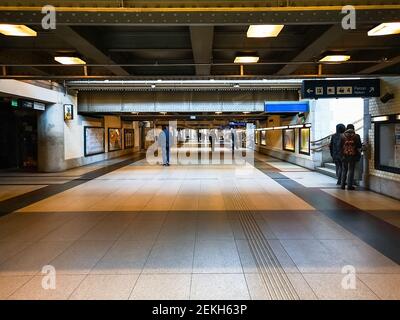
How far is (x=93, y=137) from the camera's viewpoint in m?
19.1

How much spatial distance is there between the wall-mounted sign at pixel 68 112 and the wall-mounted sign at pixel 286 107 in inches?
313

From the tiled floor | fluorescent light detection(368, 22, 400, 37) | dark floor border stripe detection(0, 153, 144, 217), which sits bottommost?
the tiled floor

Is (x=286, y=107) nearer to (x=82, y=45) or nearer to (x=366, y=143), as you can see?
(x=366, y=143)

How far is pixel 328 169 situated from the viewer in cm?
1308

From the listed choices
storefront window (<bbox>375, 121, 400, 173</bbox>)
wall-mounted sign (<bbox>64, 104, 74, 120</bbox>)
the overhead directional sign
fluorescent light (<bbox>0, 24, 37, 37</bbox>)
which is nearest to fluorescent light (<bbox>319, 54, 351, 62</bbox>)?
the overhead directional sign

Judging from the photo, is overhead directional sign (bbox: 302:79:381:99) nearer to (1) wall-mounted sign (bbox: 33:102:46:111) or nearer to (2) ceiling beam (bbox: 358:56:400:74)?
(2) ceiling beam (bbox: 358:56:400:74)

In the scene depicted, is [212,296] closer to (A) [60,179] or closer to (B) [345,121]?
(A) [60,179]

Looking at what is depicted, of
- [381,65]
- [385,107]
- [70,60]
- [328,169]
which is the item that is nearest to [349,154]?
[385,107]

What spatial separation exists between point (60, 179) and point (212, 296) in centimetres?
994

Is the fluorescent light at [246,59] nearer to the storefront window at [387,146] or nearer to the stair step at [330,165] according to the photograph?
the storefront window at [387,146]

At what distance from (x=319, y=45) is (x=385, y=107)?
3631mm

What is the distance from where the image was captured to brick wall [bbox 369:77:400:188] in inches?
331

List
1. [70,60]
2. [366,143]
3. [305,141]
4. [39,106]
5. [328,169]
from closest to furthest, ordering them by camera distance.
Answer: [70,60] < [366,143] < [328,169] < [39,106] < [305,141]

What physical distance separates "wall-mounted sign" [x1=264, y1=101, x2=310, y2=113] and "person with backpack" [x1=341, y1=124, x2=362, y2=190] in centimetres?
550
